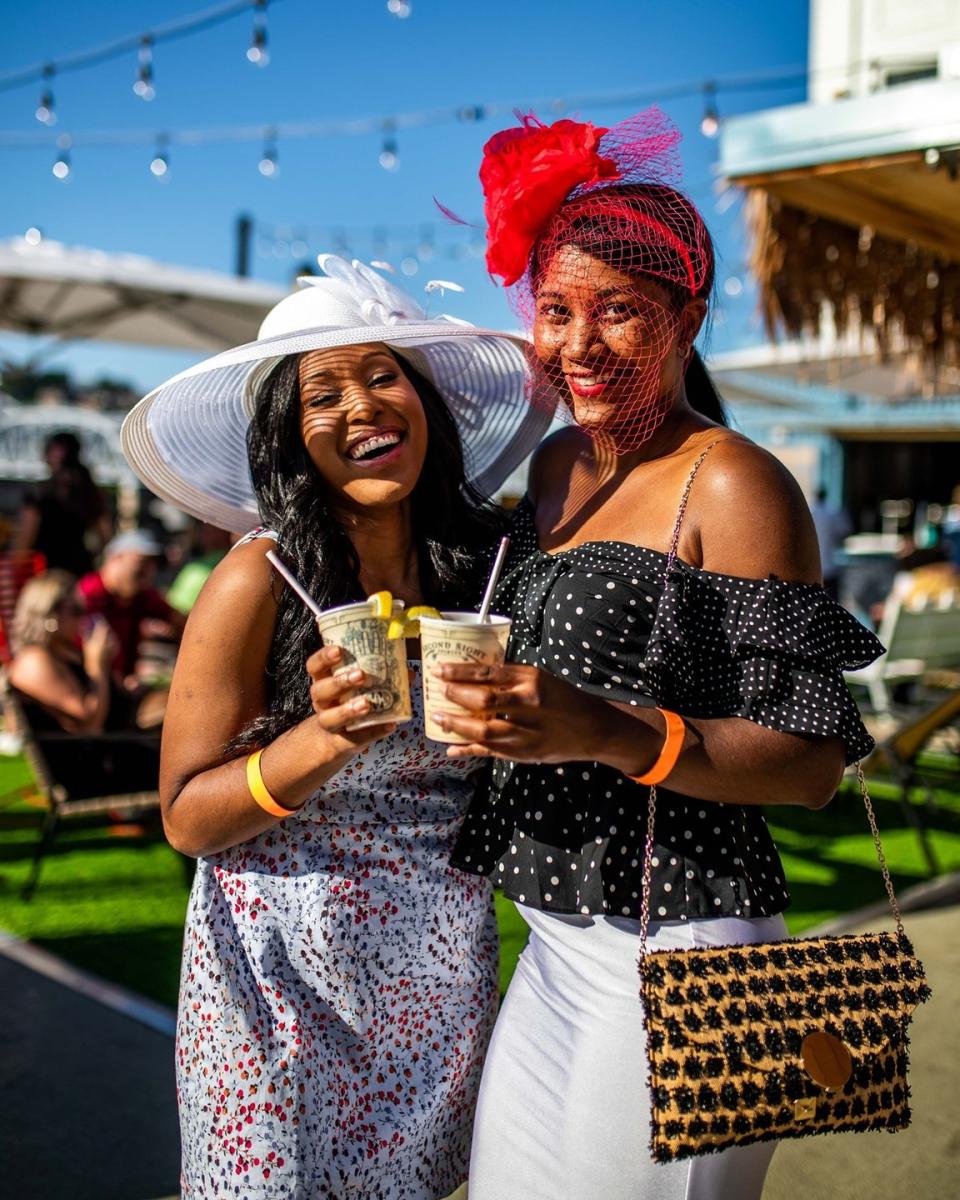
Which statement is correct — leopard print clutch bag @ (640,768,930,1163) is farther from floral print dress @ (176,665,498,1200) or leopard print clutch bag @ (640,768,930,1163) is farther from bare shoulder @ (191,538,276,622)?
bare shoulder @ (191,538,276,622)

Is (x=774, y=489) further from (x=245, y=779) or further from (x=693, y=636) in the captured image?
(x=245, y=779)

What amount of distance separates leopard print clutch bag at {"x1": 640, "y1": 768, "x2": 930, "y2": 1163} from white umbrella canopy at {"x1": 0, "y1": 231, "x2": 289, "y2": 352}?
8.94 metres

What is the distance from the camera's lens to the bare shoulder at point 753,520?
1.69m

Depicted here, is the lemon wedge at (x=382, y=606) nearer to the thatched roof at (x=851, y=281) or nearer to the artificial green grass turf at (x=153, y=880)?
the artificial green grass turf at (x=153, y=880)

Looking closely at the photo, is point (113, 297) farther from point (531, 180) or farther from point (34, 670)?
point (531, 180)

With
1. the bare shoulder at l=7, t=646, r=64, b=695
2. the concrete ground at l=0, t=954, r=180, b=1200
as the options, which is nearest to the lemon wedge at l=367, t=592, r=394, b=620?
the concrete ground at l=0, t=954, r=180, b=1200

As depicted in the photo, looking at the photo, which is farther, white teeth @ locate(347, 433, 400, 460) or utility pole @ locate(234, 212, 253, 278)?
utility pole @ locate(234, 212, 253, 278)

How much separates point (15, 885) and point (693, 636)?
453cm

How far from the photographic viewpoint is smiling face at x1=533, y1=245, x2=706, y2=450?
1.85 meters

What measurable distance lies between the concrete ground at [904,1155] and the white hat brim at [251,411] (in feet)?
6.82

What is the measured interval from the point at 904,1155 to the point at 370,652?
2576mm

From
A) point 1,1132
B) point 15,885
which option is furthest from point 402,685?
point 15,885

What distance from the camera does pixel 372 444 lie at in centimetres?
200

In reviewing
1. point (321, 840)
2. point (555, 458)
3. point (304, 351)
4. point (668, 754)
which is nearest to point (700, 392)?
point (555, 458)
